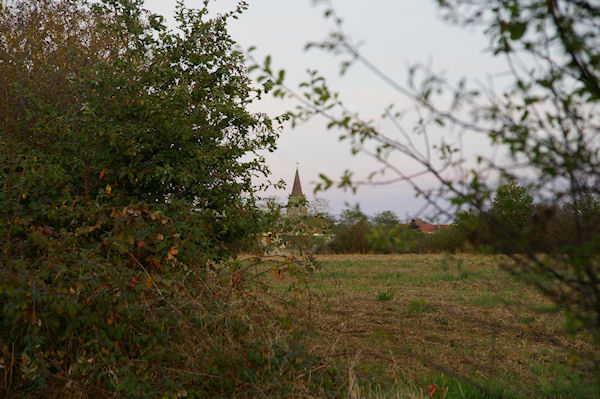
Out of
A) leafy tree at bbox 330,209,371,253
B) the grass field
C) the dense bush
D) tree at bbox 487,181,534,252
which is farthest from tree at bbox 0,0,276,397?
leafy tree at bbox 330,209,371,253

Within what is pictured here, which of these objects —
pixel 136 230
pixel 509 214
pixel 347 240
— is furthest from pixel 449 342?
pixel 347 240

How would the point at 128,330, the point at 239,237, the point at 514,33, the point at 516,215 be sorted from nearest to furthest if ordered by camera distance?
the point at 514,33, the point at 516,215, the point at 128,330, the point at 239,237

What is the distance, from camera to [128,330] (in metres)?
4.33

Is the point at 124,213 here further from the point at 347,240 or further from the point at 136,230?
the point at 347,240

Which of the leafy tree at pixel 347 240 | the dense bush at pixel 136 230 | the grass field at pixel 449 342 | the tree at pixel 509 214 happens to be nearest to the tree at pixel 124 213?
the dense bush at pixel 136 230

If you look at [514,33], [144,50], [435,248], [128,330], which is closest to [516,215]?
[514,33]

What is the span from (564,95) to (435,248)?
28.3 m

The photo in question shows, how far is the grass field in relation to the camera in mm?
3646

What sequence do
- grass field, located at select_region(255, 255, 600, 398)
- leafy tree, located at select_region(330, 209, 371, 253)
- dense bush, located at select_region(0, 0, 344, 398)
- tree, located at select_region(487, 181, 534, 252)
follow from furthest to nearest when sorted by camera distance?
leafy tree, located at select_region(330, 209, 371, 253)
dense bush, located at select_region(0, 0, 344, 398)
grass field, located at select_region(255, 255, 600, 398)
tree, located at select_region(487, 181, 534, 252)

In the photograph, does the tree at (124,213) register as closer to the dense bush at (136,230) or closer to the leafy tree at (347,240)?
the dense bush at (136,230)

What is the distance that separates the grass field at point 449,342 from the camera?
365 cm

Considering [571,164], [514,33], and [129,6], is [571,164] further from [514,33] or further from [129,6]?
[129,6]

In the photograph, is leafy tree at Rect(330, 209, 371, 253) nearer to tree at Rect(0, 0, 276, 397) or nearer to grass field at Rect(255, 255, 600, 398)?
grass field at Rect(255, 255, 600, 398)

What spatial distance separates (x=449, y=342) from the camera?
6691 millimetres
